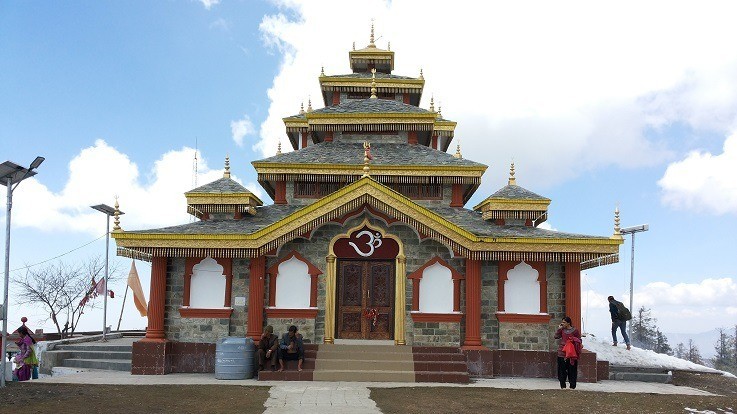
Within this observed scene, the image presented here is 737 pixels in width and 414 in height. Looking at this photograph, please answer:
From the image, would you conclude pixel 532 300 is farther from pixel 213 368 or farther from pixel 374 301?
pixel 213 368

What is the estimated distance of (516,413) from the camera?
12102mm

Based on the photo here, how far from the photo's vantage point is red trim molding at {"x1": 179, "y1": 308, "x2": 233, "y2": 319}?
18.0m

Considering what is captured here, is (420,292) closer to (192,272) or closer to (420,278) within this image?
(420,278)

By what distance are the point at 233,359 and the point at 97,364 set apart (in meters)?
5.64

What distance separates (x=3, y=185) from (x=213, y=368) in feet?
22.8

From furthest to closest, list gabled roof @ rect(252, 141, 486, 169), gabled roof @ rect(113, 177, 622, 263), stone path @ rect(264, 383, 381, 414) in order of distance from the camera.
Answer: gabled roof @ rect(252, 141, 486, 169), gabled roof @ rect(113, 177, 622, 263), stone path @ rect(264, 383, 381, 414)

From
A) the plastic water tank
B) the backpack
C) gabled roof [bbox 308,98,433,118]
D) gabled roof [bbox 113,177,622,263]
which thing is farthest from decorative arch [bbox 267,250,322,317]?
the backpack

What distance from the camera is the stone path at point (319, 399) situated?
1209 cm

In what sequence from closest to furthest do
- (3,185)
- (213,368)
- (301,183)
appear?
1. (3,185)
2. (213,368)
3. (301,183)

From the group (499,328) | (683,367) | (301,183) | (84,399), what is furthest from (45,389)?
(683,367)

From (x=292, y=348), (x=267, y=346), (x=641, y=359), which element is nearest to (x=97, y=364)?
(x=267, y=346)

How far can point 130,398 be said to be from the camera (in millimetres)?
13164

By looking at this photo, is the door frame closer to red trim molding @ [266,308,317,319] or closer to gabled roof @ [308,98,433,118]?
red trim molding @ [266,308,317,319]

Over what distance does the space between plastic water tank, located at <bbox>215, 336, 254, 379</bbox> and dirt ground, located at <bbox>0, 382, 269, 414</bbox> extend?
1.46 meters
